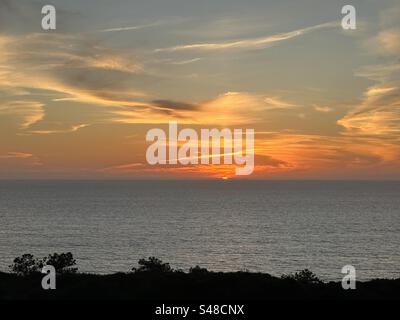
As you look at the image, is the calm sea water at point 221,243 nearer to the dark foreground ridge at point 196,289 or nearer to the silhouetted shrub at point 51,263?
the silhouetted shrub at point 51,263

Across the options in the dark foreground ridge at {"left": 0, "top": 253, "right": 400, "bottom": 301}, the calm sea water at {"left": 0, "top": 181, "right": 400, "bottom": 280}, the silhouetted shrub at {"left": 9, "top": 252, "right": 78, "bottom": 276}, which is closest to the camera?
the dark foreground ridge at {"left": 0, "top": 253, "right": 400, "bottom": 301}

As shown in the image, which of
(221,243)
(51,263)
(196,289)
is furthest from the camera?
(221,243)

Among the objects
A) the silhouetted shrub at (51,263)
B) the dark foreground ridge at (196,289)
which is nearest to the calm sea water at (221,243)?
the silhouetted shrub at (51,263)

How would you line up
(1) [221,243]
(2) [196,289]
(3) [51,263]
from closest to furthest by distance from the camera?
(2) [196,289] → (3) [51,263] → (1) [221,243]

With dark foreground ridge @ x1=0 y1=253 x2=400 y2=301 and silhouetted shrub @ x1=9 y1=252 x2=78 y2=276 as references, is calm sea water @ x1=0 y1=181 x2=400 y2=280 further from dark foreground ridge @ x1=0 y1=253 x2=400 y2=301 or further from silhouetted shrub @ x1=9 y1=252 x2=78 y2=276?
dark foreground ridge @ x1=0 y1=253 x2=400 y2=301

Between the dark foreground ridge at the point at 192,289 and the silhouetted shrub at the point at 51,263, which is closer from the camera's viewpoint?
the dark foreground ridge at the point at 192,289

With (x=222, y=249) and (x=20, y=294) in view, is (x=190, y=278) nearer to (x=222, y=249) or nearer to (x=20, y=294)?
(x=20, y=294)

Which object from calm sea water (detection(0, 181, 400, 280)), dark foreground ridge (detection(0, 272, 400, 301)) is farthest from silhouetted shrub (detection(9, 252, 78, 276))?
calm sea water (detection(0, 181, 400, 280))

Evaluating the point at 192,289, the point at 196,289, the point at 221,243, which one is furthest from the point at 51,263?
the point at 221,243

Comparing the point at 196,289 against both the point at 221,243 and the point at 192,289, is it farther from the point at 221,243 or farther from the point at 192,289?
the point at 221,243

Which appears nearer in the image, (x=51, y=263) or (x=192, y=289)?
(x=192, y=289)

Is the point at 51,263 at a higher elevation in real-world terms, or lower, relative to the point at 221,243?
higher
